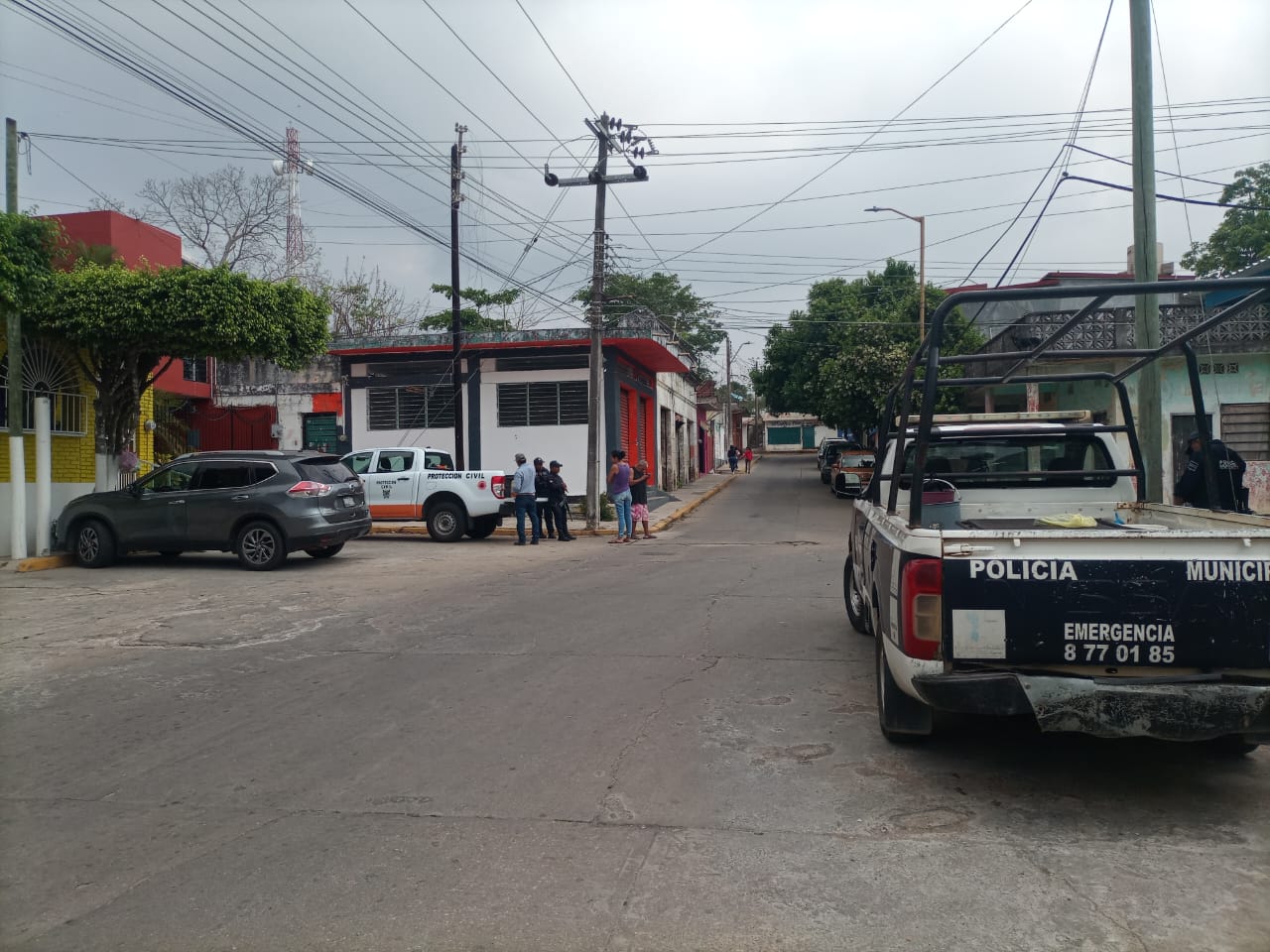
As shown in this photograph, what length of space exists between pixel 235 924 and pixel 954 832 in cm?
298

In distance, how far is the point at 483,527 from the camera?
18625mm

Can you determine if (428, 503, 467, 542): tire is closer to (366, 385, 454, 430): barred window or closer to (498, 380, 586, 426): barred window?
(498, 380, 586, 426): barred window

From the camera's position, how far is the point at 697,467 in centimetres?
4962

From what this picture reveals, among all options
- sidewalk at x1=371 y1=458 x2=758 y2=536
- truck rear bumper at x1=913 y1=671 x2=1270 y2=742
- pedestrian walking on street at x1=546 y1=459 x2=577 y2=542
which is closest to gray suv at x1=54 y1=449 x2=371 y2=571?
pedestrian walking on street at x1=546 y1=459 x2=577 y2=542

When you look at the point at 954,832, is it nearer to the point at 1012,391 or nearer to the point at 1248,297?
the point at 1248,297

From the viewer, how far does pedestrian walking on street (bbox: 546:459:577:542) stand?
1877 cm

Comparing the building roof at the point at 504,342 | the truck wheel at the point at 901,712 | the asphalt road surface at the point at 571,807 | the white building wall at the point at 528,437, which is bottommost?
the asphalt road surface at the point at 571,807

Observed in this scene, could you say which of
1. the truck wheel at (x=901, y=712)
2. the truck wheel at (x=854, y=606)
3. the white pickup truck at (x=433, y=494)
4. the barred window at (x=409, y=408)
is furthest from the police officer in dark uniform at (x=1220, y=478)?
the barred window at (x=409, y=408)

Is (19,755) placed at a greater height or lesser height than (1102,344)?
lesser

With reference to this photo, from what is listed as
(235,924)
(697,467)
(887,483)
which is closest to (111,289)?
(887,483)

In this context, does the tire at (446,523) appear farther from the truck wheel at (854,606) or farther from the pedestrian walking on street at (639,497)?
the truck wheel at (854,606)

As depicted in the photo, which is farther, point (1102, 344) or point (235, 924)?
point (1102, 344)

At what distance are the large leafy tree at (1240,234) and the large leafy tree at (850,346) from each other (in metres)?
10.8

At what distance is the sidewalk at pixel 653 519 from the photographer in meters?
19.9
